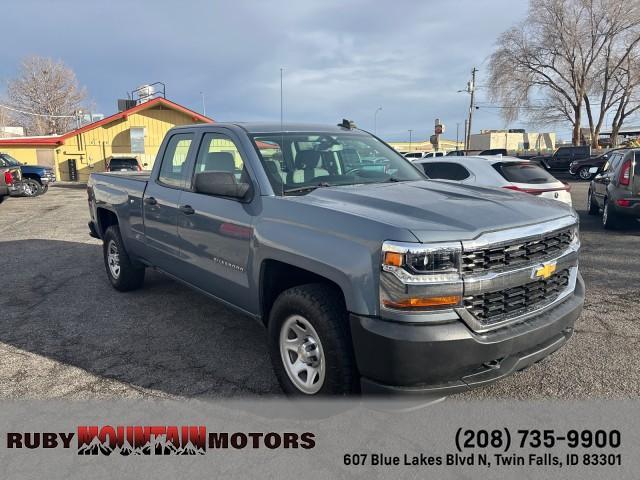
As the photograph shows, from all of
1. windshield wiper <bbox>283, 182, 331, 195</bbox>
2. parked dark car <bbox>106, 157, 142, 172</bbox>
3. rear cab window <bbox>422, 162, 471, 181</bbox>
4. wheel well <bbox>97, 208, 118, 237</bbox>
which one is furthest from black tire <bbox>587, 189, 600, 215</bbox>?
parked dark car <bbox>106, 157, 142, 172</bbox>

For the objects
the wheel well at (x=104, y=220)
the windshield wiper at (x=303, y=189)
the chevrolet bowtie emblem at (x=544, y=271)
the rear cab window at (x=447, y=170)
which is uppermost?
the windshield wiper at (x=303, y=189)

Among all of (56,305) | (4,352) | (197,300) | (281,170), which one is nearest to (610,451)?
(281,170)

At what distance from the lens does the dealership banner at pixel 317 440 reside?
2666 millimetres

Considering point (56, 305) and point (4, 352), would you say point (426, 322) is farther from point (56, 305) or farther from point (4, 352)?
point (56, 305)

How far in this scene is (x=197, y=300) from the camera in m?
5.65

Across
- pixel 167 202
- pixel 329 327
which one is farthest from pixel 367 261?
pixel 167 202

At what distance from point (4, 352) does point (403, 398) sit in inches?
142

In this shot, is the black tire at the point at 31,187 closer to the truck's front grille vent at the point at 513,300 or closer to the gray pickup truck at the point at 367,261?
the gray pickup truck at the point at 367,261

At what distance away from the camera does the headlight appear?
2.48 metres

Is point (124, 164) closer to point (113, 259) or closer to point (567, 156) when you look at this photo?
point (113, 259)

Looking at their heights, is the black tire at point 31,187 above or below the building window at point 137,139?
below

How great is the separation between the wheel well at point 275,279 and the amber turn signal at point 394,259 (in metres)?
0.75

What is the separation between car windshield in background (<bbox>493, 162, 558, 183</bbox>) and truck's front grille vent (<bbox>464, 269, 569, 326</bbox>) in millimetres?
4994

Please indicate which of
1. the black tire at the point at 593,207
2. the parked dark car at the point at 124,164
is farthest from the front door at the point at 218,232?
the parked dark car at the point at 124,164
